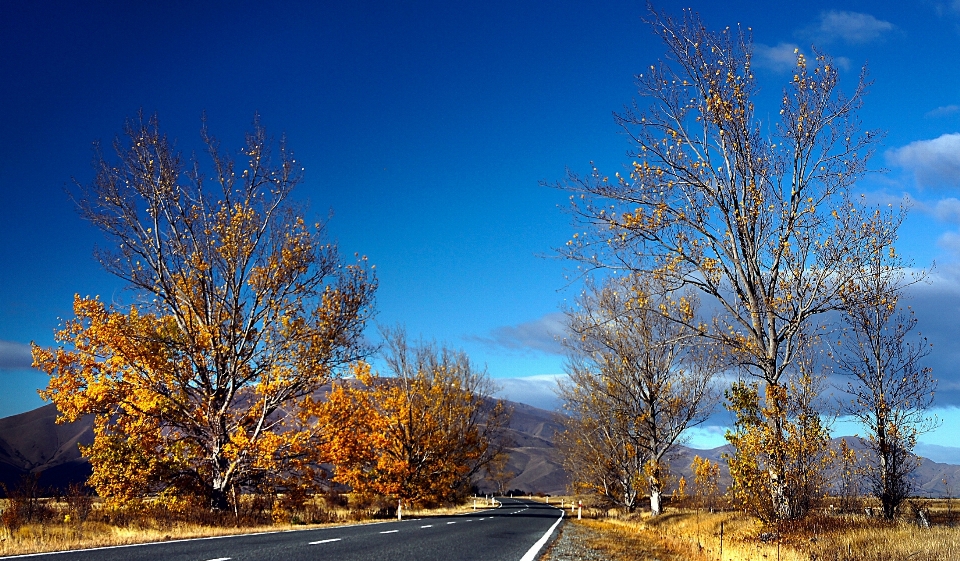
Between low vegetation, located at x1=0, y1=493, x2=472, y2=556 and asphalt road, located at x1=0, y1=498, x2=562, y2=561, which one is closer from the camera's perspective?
asphalt road, located at x1=0, y1=498, x2=562, y2=561

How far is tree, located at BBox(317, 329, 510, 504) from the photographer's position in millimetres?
27062

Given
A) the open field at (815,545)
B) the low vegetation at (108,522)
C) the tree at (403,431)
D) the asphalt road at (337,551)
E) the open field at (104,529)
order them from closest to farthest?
the asphalt road at (337,551), the open field at (815,545), the open field at (104,529), the low vegetation at (108,522), the tree at (403,431)

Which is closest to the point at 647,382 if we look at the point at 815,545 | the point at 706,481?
the point at 706,481

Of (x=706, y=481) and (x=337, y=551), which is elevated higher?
(x=337, y=551)

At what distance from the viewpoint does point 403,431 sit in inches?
1599

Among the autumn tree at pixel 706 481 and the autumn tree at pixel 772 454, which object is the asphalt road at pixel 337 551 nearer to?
the autumn tree at pixel 772 454

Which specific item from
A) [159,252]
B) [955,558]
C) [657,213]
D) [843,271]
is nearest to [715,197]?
[657,213]

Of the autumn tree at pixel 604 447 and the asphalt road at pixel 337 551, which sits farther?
the autumn tree at pixel 604 447

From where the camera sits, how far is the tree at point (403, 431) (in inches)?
1065

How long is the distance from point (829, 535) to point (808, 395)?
1080 centimetres

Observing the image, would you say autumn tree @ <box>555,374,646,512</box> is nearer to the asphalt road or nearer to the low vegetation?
the low vegetation

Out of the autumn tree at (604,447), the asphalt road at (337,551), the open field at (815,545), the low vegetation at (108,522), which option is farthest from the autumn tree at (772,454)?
the autumn tree at (604,447)

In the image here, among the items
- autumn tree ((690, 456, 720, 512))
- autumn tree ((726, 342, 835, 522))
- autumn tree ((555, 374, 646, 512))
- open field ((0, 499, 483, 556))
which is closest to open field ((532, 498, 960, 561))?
autumn tree ((726, 342, 835, 522))

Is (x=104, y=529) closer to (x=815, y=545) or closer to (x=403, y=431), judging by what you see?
(x=815, y=545)
